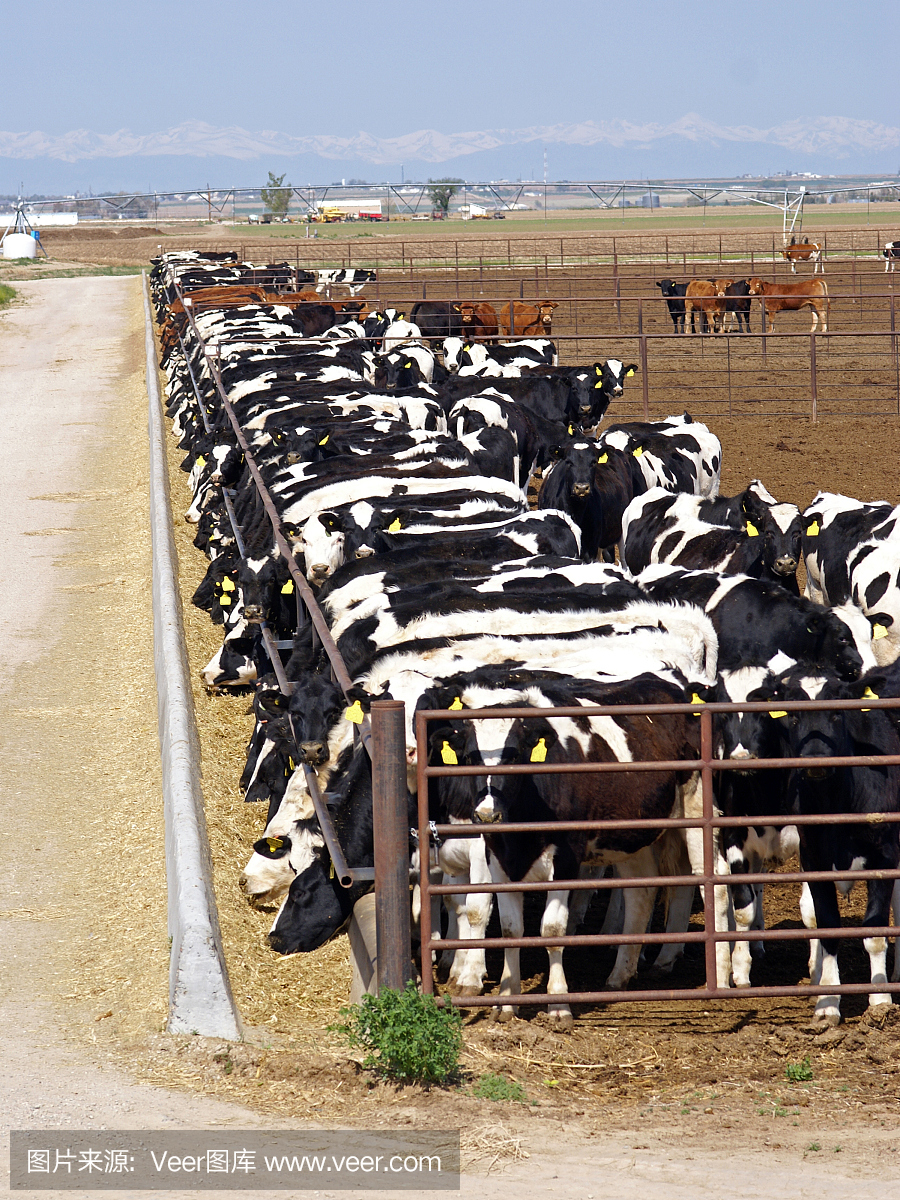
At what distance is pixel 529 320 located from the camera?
2641cm

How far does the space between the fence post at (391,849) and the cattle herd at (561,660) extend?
299 millimetres

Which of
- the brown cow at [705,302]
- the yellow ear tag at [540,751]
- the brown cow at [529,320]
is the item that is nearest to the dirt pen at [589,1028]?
the yellow ear tag at [540,751]

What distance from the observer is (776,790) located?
5.73 meters

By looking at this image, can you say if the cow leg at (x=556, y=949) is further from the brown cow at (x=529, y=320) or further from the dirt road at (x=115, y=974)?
the brown cow at (x=529, y=320)

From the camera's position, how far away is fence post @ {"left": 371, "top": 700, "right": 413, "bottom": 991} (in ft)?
15.4

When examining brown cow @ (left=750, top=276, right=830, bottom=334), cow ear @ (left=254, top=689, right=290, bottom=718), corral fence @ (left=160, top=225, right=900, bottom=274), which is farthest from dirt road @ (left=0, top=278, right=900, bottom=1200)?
corral fence @ (left=160, top=225, right=900, bottom=274)

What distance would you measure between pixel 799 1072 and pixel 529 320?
23.0m

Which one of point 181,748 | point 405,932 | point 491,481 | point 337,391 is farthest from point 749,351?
point 405,932

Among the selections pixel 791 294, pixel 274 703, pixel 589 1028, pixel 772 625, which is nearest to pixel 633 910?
pixel 589 1028

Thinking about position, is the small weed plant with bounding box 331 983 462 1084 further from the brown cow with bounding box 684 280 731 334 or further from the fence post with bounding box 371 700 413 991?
the brown cow with bounding box 684 280 731 334

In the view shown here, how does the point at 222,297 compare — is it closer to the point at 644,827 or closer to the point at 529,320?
the point at 529,320

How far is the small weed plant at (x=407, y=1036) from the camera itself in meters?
4.40

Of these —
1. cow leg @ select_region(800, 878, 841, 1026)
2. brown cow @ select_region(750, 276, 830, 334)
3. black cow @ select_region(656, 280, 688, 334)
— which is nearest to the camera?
cow leg @ select_region(800, 878, 841, 1026)

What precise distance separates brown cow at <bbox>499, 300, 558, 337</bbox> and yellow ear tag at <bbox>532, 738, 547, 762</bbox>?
2127cm
